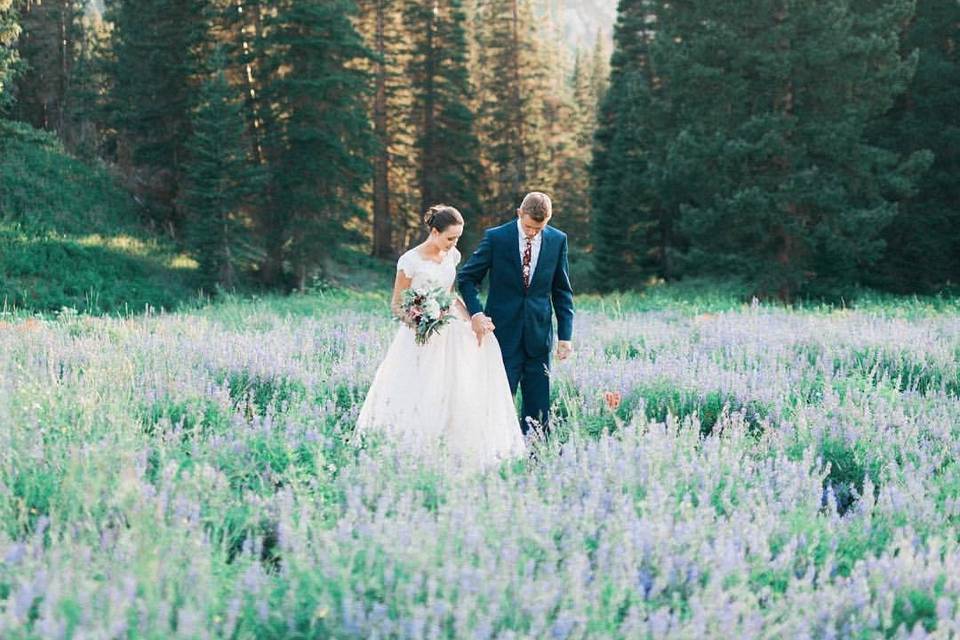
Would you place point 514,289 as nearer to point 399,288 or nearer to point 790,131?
point 399,288

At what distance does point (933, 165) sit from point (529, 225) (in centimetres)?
2542

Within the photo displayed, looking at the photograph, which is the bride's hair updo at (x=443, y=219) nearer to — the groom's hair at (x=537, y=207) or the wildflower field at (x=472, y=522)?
the groom's hair at (x=537, y=207)

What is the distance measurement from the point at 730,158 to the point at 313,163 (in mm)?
13980

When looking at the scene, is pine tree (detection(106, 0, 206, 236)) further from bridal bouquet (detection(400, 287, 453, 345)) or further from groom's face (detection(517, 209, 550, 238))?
groom's face (detection(517, 209, 550, 238))

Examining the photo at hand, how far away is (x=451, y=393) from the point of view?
6316mm

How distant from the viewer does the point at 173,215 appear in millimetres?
34500

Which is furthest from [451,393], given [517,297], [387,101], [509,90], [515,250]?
[509,90]

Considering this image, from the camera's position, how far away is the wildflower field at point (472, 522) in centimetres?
309

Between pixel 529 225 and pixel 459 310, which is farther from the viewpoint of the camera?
pixel 459 310

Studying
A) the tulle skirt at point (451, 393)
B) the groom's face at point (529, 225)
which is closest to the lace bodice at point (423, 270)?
the tulle skirt at point (451, 393)

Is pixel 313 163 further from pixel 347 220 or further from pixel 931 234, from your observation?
pixel 931 234

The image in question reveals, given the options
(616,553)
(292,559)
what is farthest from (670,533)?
(292,559)

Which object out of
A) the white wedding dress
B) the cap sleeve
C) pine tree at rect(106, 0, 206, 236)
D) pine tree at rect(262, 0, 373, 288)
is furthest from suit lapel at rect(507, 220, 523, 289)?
pine tree at rect(106, 0, 206, 236)

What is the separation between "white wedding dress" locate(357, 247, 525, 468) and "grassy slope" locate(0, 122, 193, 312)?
1642 centimetres
